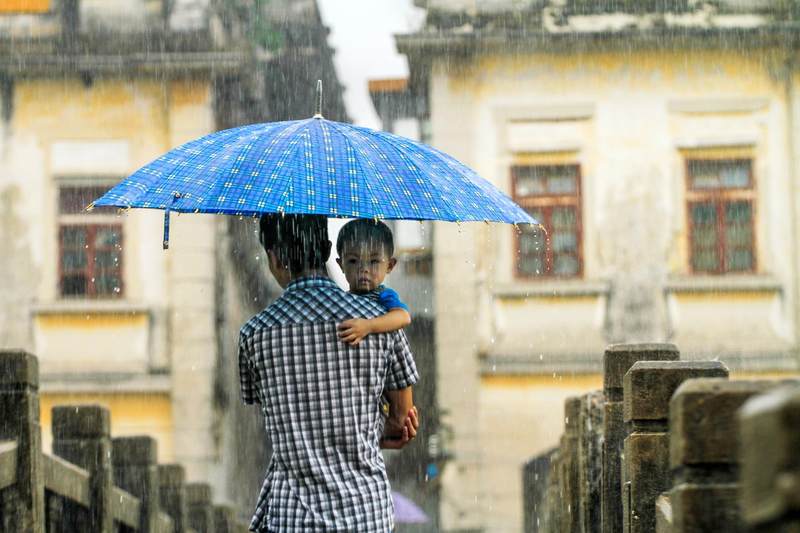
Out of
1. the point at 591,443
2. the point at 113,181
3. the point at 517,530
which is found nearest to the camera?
the point at 591,443

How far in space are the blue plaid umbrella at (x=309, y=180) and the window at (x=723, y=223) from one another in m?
12.5

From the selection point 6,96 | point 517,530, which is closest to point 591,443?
point 517,530

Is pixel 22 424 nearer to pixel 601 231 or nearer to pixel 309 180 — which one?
pixel 309 180

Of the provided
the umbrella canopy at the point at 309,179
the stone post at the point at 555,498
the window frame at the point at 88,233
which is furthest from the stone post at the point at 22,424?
the window frame at the point at 88,233

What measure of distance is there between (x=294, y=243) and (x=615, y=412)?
6.21 feet

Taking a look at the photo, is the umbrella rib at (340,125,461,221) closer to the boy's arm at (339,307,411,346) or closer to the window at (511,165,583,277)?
the boy's arm at (339,307,411,346)

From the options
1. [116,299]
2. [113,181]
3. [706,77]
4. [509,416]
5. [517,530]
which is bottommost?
[517,530]

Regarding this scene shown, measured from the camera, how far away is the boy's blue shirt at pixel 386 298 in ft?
13.4

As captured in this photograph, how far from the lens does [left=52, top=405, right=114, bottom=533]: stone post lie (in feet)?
21.8

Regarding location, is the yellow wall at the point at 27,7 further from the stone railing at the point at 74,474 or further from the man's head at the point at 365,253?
the man's head at the point at 365,253

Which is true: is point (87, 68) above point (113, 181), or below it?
above

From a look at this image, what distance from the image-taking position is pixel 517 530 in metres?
16.3

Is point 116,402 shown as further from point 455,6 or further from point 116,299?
point 455,6

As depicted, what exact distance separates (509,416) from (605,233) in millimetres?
2520
